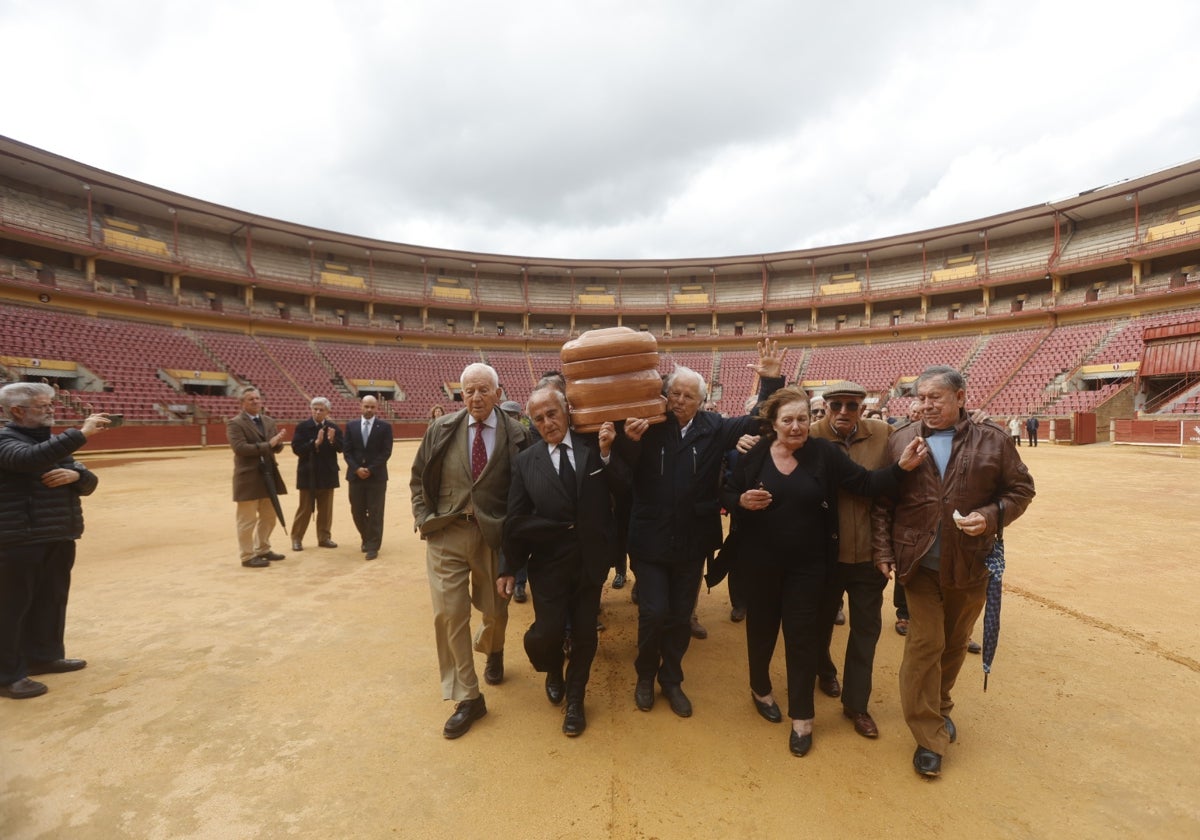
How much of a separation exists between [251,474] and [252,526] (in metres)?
0.65

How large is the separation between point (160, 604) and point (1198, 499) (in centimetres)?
1605

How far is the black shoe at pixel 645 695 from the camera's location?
10.2ft

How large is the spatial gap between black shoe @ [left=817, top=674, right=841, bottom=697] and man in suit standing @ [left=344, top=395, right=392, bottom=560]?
533 centimetres

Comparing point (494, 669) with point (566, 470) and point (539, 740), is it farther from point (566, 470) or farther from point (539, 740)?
point (566, 470)

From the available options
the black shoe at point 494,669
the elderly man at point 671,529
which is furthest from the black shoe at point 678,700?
the black shoe at point 494,669

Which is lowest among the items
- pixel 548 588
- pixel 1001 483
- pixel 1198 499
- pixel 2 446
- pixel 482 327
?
pixel 1198 499

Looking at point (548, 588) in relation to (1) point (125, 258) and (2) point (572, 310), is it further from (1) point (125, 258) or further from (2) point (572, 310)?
(2) point (572, 310)

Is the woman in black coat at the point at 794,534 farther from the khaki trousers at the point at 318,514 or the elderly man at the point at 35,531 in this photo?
the khaki trousers at the point at 318,514

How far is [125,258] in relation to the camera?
26797mm

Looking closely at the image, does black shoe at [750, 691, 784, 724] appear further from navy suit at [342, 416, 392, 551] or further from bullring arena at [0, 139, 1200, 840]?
navy suit at [342, 416, 392, 551]

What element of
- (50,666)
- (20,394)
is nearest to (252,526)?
(50,666)

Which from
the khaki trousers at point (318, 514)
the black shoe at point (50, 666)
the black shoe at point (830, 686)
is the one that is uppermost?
the khaki trousers at point (318, 514)

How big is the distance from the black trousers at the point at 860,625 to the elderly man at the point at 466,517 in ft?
7.17

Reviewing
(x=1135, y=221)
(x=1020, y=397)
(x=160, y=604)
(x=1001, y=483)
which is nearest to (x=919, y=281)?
(x=1135, y=221)
